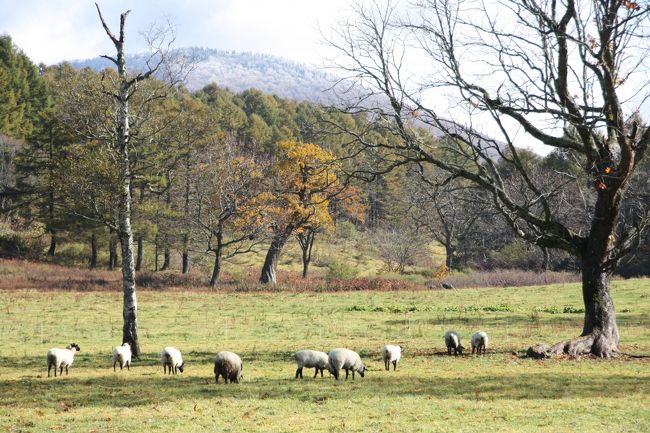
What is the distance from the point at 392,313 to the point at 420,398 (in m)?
22.6

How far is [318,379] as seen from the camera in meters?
17.8

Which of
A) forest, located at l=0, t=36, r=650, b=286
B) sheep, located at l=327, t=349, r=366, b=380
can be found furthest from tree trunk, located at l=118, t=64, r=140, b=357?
forest, located at l=0, t=36, r=650, b=286

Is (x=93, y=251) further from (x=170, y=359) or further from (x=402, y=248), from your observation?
(x=170, y=359)

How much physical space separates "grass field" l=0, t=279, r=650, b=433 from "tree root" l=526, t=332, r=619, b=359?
0.58 meters

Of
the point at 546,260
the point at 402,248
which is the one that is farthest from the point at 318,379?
the point at 402,248

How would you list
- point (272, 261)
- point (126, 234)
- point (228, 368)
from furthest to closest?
1. point (272, 261)
2. point (126, 234)
3. point (228, 368)

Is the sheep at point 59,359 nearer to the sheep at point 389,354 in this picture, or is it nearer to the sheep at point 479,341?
the sheep at point 389,354

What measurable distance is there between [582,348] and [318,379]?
954cm

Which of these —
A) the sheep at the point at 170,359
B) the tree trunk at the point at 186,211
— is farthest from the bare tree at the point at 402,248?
the sheep at the point at 170,359

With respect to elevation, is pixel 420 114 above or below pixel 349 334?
above

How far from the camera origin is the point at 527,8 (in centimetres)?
1980

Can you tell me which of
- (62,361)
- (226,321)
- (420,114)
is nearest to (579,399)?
(420,114)

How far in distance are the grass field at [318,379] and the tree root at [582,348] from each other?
0.58m

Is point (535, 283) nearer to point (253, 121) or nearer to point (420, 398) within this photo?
point (420, 398)
